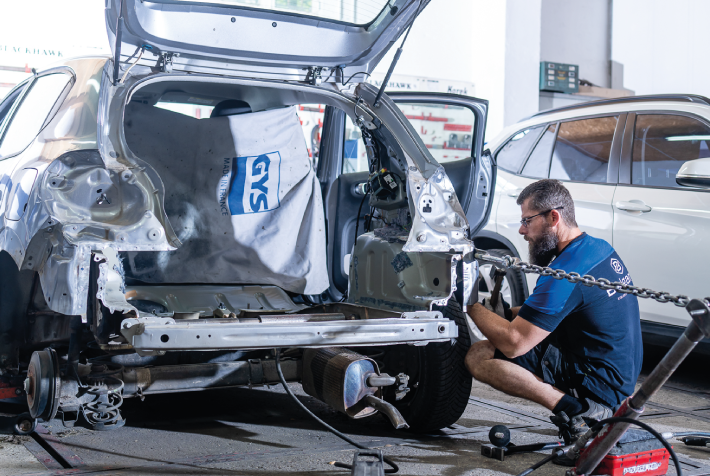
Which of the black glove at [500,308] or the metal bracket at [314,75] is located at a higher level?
the metal bracket at [314,75]

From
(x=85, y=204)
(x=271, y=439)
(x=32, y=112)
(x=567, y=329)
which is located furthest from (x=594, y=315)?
(x=32, y=112)

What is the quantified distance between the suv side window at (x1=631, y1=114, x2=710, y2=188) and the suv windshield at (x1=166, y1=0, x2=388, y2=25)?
7.89 ft

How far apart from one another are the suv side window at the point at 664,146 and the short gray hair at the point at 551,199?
1709 mm

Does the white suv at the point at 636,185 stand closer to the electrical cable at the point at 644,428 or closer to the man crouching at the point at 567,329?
the man crouching at the point at 567,329

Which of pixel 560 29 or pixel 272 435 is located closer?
pixel 272 435

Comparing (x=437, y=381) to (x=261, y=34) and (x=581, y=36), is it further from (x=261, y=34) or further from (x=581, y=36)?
(x=581, y=36)

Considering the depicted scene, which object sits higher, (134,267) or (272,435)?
(134,267)

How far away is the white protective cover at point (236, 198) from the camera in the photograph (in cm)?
405

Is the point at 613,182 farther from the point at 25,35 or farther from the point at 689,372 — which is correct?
the point at 25,35

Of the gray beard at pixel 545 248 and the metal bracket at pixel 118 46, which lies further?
the gray beard at pixel 545 248

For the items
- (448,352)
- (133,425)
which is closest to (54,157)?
(133,425)

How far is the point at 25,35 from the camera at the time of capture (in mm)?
7023

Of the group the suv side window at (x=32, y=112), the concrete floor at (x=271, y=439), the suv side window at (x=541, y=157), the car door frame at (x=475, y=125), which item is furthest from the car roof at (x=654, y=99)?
the suv side window at (x=32, y=112)

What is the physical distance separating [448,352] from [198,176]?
5.73ft
